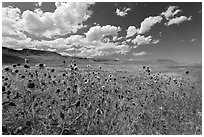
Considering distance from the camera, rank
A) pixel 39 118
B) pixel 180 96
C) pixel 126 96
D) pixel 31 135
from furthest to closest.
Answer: pixel 180 96 → pixel 126 96 → pixel 39 118 → pixel 31 135

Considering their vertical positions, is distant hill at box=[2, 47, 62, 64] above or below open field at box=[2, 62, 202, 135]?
above

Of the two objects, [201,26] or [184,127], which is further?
[201,26]

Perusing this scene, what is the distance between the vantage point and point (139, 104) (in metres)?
5.38

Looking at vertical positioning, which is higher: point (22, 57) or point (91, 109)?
point (22, 57)

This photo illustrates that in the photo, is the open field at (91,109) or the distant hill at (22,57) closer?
the open field at (91,109)

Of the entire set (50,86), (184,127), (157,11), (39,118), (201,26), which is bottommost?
(184,127)

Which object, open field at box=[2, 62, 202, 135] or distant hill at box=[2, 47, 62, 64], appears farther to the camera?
distant hill at box=[2, 47, 62, 64]

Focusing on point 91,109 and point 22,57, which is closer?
point 91,109

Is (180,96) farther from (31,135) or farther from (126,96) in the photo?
(31,135)

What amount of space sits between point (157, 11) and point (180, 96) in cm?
246

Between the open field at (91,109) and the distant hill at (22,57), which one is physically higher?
the distant hill at (22,57)

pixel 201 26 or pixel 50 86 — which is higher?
pixel 201 26

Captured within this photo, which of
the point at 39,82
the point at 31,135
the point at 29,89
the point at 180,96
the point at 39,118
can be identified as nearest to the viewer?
the point at 31,135

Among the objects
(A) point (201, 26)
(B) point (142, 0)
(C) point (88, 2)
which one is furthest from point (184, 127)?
(C) point (88, 2)
